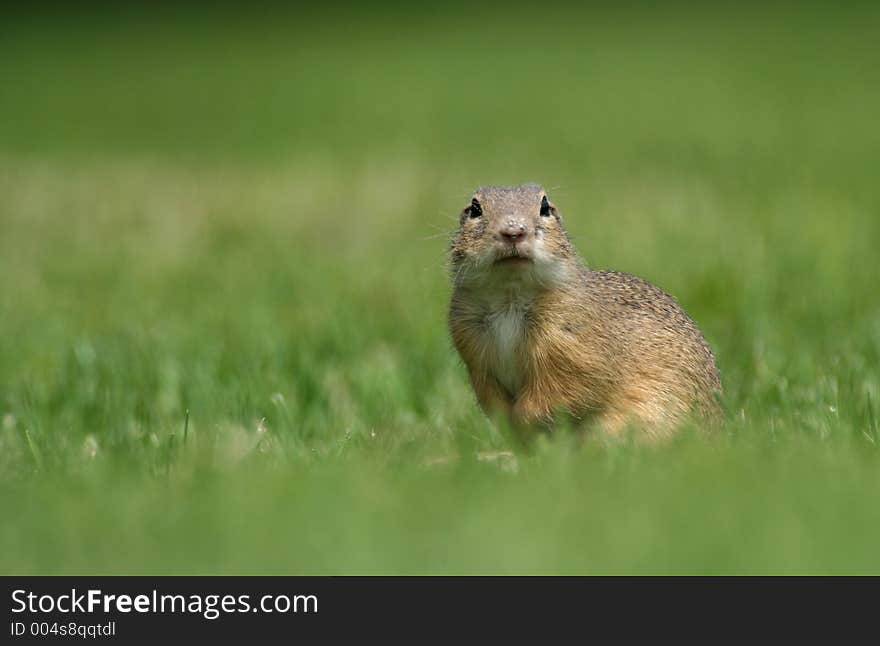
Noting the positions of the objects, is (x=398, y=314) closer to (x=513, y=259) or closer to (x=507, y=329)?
(x=507, y=329)

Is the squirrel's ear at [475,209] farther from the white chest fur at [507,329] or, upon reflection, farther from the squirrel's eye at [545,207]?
the white chest fur at [507,329]

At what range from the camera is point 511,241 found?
530 cm

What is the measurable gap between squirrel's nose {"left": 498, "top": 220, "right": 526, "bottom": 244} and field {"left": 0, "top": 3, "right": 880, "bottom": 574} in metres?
0.72

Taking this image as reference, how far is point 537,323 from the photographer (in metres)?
5.53

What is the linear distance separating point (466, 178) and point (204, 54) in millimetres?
17239

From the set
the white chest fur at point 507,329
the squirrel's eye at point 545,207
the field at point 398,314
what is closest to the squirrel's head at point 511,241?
the squirrel's eye at point 545,207

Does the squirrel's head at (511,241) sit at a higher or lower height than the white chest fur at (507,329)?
higher

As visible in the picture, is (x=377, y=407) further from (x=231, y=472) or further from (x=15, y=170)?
(x=15, y=170)

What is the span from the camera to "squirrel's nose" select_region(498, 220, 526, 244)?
5281mm

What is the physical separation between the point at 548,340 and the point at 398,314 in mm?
3163

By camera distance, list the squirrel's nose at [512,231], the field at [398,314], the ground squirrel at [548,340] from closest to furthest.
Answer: the field at [398,314] < the squirrel's nose at [512,231] < the ground squirrel at [548,340]

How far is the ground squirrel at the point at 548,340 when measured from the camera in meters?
5.46

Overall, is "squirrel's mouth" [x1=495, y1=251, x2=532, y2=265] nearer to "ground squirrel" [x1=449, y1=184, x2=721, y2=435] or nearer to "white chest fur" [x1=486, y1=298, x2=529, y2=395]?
"ground squirrel" [x1=449, y1=184, x2=721, y2=435]

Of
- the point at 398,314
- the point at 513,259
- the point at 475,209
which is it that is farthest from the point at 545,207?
the point at 398,314
